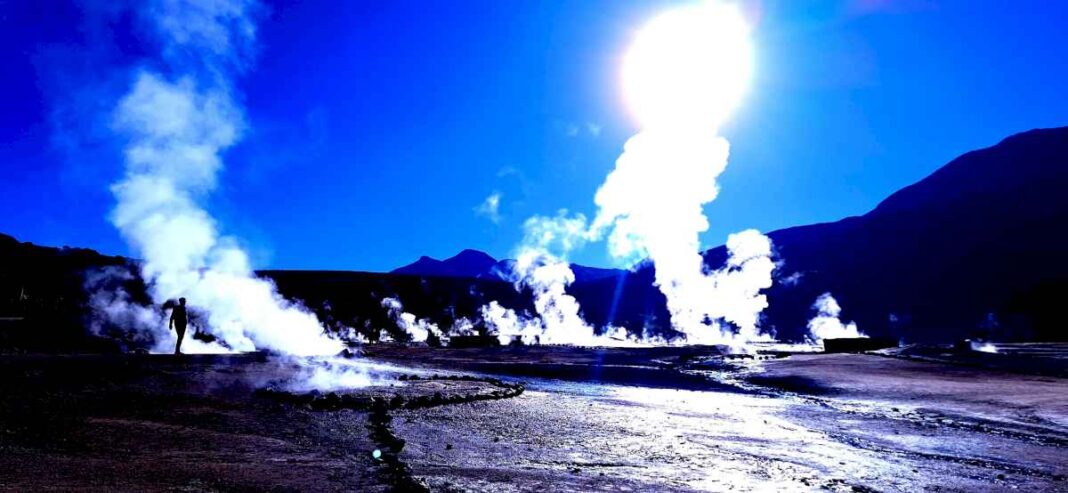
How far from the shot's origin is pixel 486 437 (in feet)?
25.7

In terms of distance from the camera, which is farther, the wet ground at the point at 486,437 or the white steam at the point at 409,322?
the white steam at the point at 409,322

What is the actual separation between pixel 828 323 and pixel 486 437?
301 ft

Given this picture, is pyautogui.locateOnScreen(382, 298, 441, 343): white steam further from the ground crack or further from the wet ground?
the ground crack

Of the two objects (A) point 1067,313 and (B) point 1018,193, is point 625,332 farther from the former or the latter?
(B) point 1018,193

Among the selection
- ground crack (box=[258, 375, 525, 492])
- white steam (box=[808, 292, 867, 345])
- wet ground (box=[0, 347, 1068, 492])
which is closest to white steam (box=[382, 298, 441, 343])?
white steam (box=[808, 292, 867, 345])

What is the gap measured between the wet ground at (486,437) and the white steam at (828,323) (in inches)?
2697

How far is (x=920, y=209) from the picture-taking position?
118 metres

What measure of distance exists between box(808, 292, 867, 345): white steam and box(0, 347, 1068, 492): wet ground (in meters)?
68.5

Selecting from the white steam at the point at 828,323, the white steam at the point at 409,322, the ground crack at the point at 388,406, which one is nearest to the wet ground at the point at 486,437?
the ground crack at the point at 388,406

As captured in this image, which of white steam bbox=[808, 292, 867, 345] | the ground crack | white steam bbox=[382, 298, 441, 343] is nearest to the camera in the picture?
the ground crack

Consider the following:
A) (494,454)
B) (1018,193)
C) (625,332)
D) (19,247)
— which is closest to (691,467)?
(494,454)

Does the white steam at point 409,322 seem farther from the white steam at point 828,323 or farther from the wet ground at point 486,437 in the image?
the wet ground at point 486,437

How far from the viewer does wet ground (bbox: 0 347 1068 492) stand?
5383mm

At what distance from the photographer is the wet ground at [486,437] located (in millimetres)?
5383
